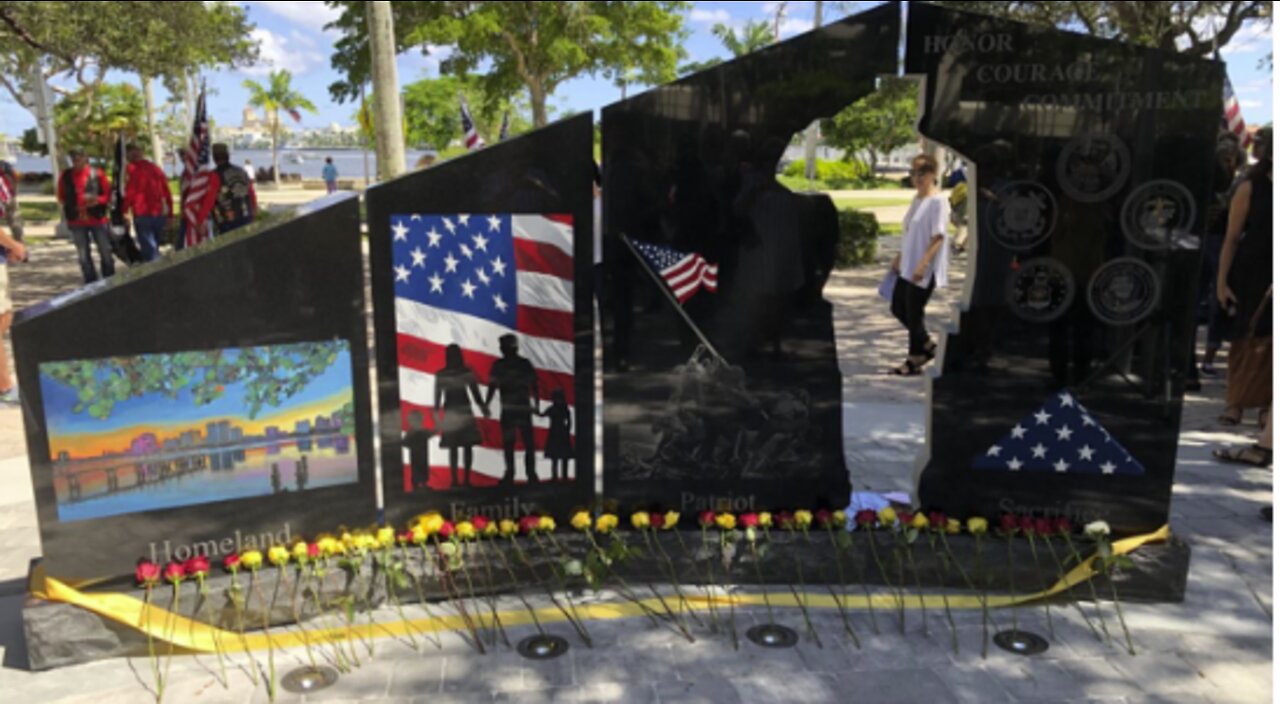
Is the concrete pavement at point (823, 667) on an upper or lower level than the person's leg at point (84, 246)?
lower

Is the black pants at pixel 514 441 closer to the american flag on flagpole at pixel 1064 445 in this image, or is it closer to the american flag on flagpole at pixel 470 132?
the american flag on flagpole at pixel 1064 445

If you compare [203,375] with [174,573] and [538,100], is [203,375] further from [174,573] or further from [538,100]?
[538,100]

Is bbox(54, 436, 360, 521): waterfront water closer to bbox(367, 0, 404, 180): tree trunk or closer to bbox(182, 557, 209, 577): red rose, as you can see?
bbox(182, 557, 209, 577): red rose

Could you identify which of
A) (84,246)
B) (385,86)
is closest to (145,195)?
(84,246)

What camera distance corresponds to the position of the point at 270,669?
346 centimetres

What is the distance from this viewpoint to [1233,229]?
571 centimetres

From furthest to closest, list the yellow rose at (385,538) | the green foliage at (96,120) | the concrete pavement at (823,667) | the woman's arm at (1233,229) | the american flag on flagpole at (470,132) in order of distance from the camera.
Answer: the green foliage at (96,120) < the american flag on flagpole at (470,132) < the woman's arm at (1233,229) < the yellow rose at (385,538) < the concrete pavement at (823,667)

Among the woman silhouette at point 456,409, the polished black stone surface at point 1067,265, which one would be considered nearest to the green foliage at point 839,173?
the polished black stone surface at point 1067,265

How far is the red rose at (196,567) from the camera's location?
3.63 metres

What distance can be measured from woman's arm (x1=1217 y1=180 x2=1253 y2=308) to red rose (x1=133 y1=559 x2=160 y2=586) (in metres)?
6.09

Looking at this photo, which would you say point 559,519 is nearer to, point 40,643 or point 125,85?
point 40,643

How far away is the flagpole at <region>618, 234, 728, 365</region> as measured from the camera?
3908 millimetres

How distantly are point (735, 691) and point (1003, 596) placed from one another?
4.75 feet

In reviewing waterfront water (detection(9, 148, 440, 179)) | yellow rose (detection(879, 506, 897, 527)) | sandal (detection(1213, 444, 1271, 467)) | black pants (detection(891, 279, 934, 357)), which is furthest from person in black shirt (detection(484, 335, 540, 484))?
waterfront water (detection(9, 148, 440, 179))
